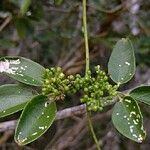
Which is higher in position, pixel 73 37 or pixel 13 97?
pixel 13 97

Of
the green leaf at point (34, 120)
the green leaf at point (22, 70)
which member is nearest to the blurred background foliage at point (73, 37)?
the green leaf at point (22, 70)

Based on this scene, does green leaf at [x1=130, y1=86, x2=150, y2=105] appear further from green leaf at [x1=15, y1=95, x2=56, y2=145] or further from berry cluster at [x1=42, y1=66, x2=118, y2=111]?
green leaf at [x1=15, y1=95, x2=56, y2=145]

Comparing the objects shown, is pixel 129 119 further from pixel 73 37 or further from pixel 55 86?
pixel 73 37

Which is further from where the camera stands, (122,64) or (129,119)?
(122,64)

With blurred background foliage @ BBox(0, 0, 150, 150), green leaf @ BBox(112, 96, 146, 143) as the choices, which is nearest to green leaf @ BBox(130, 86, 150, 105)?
green leaf @ BBox(112, 96, 146, 143)

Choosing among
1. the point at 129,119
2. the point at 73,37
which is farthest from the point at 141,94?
the point at 73,37

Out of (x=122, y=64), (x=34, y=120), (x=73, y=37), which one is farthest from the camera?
(x=73, y=37)

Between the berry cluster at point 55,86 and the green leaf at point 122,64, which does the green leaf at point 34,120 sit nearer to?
the berry cluster at point 55,86
